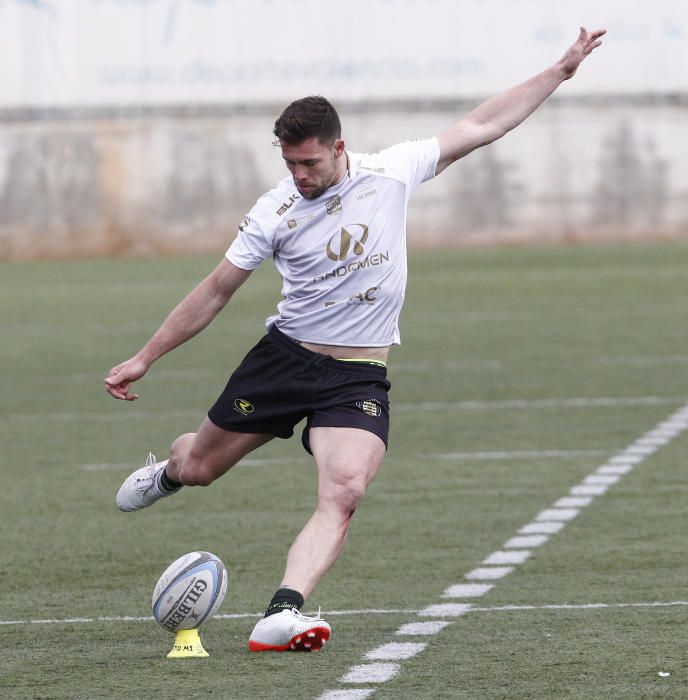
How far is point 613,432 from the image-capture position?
12.7 metres

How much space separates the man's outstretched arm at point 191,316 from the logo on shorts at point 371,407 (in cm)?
62

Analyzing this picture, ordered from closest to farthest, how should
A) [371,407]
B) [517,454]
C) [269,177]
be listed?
[371,407], [517,454], [269,177]

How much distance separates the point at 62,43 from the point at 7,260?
456cm

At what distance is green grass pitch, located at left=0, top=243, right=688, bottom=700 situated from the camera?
6223 millimetres

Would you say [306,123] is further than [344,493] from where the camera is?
No

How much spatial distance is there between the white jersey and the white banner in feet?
105

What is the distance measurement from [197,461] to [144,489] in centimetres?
49

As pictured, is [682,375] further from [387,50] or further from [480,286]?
[387,50]

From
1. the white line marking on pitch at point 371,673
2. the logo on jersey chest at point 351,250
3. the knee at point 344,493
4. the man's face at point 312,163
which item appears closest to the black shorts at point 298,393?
the knee at point 344,493

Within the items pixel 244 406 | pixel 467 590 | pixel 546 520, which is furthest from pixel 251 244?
pixel 546 520

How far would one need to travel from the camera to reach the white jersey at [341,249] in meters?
6.82

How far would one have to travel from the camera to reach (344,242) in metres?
6.82

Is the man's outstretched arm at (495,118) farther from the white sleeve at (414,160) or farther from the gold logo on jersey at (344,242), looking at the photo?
the gold logo on jersey at (344,242)

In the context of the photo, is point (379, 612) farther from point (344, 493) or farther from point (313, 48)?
point (313, 48)
